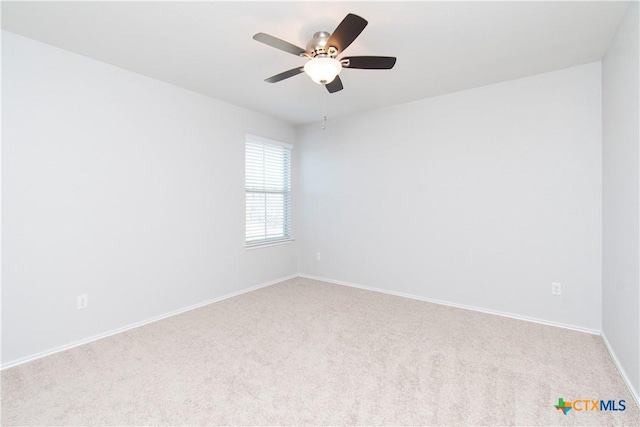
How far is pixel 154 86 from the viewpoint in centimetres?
305

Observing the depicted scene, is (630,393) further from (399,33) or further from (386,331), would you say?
(399,33)

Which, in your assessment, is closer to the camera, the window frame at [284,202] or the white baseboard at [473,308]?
the white baseboard at [473,308]

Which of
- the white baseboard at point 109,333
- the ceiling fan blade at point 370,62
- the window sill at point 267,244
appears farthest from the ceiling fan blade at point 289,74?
the white baseboard at point 109,333

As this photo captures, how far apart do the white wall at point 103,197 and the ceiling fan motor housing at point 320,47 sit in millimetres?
1925

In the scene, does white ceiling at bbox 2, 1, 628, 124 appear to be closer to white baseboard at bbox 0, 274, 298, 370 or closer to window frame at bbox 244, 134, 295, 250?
window frame at bbox 244, 134, 295, 250

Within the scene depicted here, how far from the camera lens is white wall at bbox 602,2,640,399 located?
6.09ft

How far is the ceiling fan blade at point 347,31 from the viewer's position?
5.37ft

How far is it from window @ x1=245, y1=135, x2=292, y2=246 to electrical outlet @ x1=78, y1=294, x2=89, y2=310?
1839 millimetres

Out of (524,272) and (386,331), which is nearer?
(386,331)

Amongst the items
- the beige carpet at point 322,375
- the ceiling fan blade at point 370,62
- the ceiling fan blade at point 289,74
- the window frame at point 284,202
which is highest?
the ceiling fan blade at point 289,74

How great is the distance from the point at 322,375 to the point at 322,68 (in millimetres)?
2073

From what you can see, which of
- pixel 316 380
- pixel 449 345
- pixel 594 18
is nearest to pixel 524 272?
pixel 449 345

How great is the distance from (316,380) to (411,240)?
228 cm

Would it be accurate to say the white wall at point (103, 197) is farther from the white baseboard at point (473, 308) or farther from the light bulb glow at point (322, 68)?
the light bulb glow at point (322, 68)
